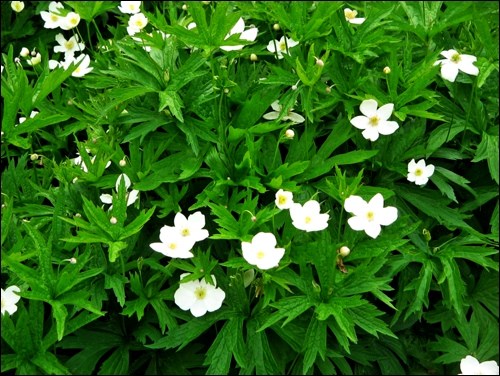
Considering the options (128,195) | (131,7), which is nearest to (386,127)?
(128,195)

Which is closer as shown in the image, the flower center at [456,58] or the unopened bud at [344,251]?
the unopened bud at [344,251]

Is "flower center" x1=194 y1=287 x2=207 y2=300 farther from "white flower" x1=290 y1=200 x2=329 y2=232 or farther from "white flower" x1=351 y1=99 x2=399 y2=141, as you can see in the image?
"white flower" x1=351 y1=99 x2=399 y2=141

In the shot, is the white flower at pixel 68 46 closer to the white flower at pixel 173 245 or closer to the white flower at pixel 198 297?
the white flower at pixel 173 245

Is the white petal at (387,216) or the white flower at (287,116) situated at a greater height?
the white flower at (287,116)

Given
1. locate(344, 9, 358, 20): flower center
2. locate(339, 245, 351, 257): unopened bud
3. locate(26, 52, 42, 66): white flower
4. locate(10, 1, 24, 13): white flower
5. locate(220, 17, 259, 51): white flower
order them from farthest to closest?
1. locate(10, 1, 24, 13): white flower
2. locate(26, 52, 42, 66): white flower
3. locate(344, 9, 358, 20): flower center
4. locate(220, 17, 259, 51): white flower
5. locate(339, 245, 351, 257): unopened bud

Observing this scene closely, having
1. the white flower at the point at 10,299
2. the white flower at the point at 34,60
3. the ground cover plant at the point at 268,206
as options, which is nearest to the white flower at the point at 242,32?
the ground cover plant at the point at 268,206

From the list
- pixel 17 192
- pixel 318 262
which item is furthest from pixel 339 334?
pixel 17 192

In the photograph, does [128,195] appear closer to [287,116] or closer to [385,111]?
[287,116]

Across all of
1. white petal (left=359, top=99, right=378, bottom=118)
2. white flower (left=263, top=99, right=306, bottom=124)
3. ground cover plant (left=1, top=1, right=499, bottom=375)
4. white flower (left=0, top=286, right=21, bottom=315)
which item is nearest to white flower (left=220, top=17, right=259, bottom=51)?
ground cover plant (left=1, top=1, right=499, bottom=375)
